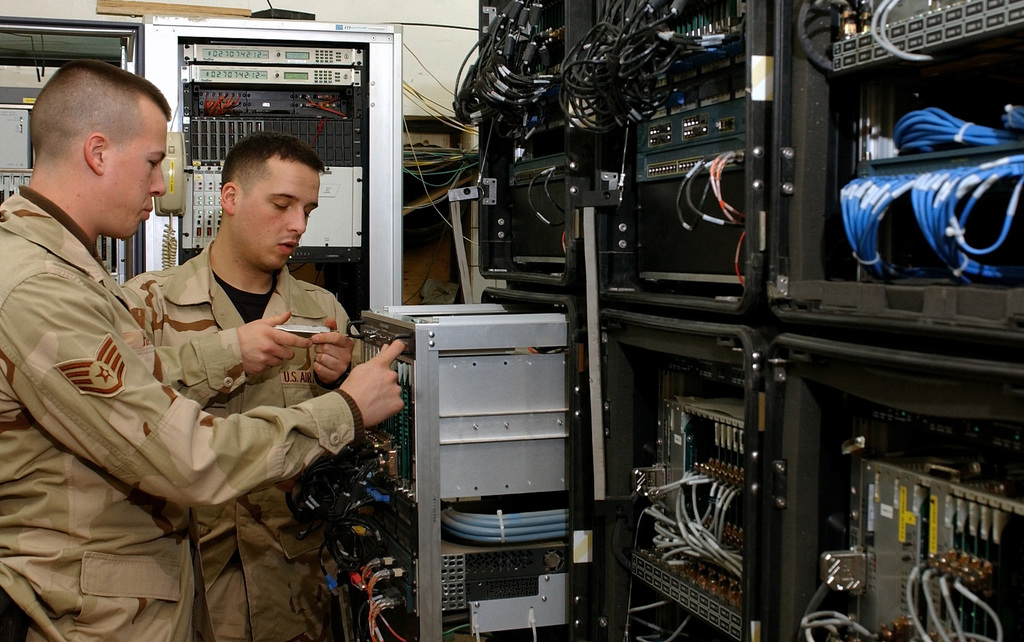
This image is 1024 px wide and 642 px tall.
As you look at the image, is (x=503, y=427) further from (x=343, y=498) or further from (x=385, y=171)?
(x=385, y=171)

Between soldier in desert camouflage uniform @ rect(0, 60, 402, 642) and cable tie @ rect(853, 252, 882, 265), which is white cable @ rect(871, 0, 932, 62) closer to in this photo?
cable tie @ rect(853, 252, 882, 265)

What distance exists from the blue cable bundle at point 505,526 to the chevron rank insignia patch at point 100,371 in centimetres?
81

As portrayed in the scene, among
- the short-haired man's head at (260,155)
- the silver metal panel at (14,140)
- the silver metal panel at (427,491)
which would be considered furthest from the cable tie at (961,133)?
the silver metal panel at (14,140)

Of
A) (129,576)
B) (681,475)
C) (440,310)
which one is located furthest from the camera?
(440,310)

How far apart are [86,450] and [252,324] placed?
74 cm

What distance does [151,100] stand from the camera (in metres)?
1.82

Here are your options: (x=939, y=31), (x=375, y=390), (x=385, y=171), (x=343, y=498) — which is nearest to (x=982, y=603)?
(x=939, y=31)

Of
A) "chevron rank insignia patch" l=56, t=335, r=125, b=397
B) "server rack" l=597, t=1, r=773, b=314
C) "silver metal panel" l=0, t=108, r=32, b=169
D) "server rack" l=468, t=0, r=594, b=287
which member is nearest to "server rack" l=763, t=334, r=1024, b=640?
"server rack" l=597, t=1, r=773, b=314

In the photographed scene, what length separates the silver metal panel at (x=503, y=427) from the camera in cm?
200

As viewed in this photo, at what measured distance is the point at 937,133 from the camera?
4.20 ft

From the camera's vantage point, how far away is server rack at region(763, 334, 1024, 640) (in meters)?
1.23

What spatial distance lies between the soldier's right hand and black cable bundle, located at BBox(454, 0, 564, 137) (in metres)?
0.77

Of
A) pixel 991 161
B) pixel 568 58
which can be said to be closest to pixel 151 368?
pixel 568 58

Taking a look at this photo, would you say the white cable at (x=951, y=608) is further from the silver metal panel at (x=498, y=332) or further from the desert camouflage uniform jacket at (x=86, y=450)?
the desert camouflage uniform jacket at (x=86, y=450)
